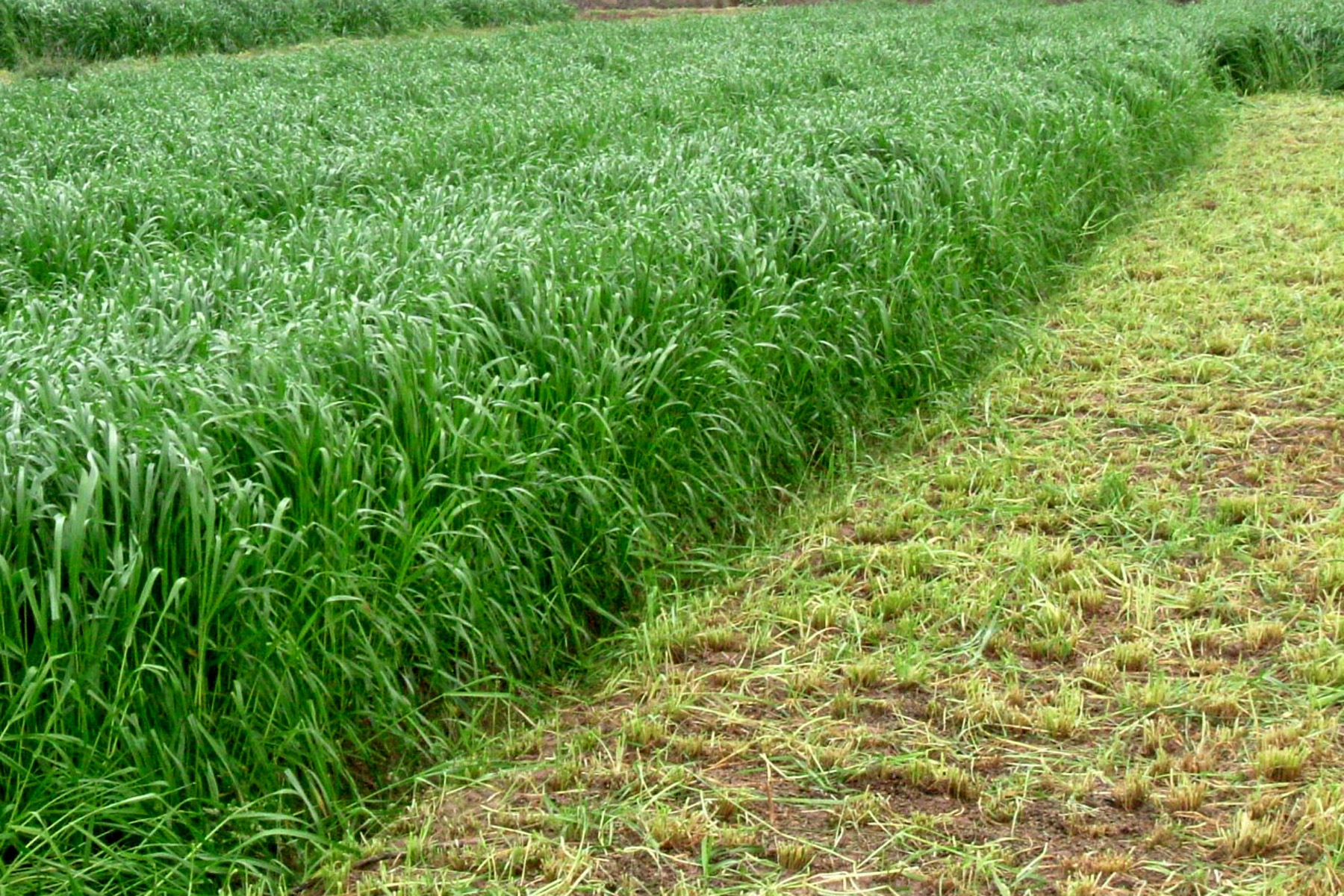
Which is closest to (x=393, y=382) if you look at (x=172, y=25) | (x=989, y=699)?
(x=989, y=699)

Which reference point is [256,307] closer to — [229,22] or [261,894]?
[261,894]

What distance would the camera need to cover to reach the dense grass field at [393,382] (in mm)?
2467

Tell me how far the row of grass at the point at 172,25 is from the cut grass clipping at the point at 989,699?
12.8 metres

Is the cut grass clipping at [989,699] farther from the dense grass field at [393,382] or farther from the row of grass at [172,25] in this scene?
the row of grass at [172,25]

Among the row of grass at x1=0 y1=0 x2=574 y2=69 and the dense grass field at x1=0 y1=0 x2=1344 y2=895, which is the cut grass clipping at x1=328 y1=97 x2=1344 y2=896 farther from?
the row of grass at x1=0 y1=0 x2=574 y2=69

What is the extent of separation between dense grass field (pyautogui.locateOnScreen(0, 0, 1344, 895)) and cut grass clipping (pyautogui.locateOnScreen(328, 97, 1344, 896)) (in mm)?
242

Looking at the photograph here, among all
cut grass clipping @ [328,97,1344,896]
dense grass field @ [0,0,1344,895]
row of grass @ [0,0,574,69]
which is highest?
row of grass @ [0,0,574,69]

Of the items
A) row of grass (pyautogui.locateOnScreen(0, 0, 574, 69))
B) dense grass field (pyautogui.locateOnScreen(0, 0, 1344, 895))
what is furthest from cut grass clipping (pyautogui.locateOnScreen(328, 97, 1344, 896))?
row of grass (pyautogui.locateOnScreen(0, 0, 574, 69))

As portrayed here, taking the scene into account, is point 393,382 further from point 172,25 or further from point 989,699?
point 172,25

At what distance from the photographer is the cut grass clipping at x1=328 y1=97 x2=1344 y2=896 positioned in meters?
2.53

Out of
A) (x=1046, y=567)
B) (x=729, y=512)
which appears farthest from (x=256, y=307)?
(x=1046, y=567)

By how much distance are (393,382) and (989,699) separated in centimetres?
151

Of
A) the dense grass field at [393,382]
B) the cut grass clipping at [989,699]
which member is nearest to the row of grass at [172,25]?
the dense grass field at [393,382]

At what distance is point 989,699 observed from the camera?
3029mm
